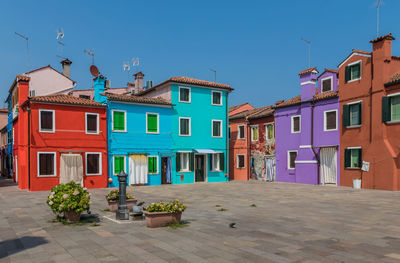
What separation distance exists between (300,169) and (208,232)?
1956cm

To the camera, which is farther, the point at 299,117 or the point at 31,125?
the point at 299,117

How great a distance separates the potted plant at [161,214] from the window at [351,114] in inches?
688

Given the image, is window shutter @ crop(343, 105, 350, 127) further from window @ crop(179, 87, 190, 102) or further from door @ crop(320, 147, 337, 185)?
window @ crop(179, 87, 190, 102)

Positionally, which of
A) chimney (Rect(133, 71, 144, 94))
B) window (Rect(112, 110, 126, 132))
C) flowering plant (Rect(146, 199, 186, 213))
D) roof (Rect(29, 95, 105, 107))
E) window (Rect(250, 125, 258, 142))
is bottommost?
flowering plant (Rect(146, 199, 186, 213))

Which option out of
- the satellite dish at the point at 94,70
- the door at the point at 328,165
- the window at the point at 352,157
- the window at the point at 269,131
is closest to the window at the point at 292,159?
the window at the point at 269,131

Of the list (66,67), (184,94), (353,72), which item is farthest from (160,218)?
(66,67)

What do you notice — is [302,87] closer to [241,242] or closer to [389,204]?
[389,204]

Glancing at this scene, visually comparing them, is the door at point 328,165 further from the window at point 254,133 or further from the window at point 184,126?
the window at point 184,126

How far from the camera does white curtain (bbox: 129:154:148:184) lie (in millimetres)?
25531

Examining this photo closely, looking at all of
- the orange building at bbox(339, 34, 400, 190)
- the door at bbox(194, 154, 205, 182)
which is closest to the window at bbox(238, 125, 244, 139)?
the door at bbox(194, 154, 205, 182)

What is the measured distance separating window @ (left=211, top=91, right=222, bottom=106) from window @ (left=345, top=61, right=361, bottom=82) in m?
11.2

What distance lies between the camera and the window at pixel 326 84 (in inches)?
1014

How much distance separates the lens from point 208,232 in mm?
8914

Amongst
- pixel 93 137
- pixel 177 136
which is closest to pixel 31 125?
pixel 93 137
